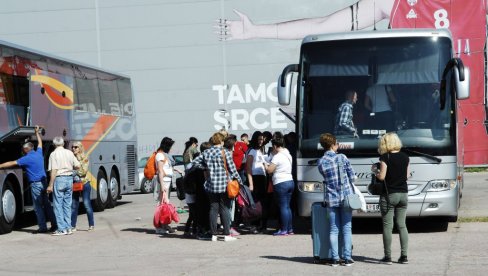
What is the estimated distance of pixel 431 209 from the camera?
1534 centimetres

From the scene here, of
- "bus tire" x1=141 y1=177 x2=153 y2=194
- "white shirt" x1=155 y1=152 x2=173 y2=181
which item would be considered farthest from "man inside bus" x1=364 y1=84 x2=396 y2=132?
"bus tire" x1=141 y1=177 x2=153 y2=194

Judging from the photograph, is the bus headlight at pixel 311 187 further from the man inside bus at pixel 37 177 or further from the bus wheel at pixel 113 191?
the bus wheel at pixel 113 191

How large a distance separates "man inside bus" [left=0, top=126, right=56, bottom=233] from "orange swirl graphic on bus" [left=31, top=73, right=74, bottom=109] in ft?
8.93

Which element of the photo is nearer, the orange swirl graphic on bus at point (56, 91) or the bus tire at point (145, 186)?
the orange swirl graphic on bus at point (56, 91)

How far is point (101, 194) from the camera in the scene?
2506cm

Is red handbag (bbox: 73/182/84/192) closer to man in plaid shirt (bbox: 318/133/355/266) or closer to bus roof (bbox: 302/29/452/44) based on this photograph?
bus roof (bbox: 302/29/452/44)

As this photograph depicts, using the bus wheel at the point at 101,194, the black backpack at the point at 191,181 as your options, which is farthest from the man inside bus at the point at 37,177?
the bus wheel at the point at 101,194

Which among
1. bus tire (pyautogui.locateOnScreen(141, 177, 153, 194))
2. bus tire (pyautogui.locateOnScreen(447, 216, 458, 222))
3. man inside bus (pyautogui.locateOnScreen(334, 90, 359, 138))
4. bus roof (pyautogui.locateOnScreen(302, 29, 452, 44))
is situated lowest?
bus tire (pyautogui.locateOnScreen(141, 177, 153, 194))

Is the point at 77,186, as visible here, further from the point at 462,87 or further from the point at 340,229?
the point at 340,229

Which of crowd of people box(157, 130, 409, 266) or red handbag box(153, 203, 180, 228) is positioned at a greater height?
crowd of people box(157, 130, 409, 266)

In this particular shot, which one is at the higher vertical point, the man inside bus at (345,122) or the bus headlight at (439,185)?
the man inside bus at (345,122)

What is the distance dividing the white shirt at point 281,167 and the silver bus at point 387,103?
0.26 meters

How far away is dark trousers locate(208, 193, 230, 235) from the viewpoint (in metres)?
15.3

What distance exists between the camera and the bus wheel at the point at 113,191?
26125 mm
